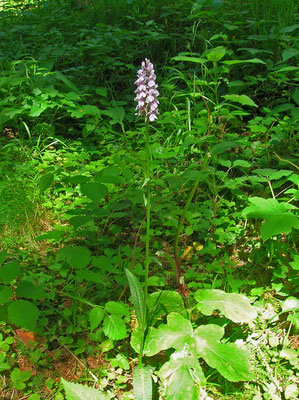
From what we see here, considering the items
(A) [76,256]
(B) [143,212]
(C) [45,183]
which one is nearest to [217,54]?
(B) [143,212]

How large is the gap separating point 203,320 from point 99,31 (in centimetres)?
351

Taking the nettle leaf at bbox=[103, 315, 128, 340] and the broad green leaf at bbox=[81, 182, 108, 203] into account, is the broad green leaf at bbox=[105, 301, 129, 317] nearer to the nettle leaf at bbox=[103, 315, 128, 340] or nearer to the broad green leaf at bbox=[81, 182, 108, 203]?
the nettle leaf at bbox=[103, 315, 128, 340]

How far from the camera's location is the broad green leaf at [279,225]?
59.3 inches

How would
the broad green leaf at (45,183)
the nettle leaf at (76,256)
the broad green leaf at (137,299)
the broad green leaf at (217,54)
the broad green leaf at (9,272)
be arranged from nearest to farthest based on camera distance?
the broad green leaf at (137,299), the broad green leaf at (9,272), the nettle leaf at (76,256), the broad green leaf at (45,183), the broad green leaf at (217,54)

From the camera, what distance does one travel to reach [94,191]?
191 centimetres

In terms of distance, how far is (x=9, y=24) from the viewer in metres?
5.47

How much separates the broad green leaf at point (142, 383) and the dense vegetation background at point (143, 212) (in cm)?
8

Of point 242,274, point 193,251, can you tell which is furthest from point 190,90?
point 242,274

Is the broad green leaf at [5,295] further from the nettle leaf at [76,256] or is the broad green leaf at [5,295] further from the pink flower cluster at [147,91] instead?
the pink flower cluster at [147,91]

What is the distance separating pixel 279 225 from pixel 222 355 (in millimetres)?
577

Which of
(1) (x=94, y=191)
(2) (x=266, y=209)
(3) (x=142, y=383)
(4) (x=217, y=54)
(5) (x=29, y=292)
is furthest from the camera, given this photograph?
(4) (x=217, y=54)

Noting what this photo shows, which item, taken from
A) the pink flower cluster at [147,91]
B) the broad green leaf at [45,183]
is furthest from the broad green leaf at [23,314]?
the pink flower cluster at [147,91]

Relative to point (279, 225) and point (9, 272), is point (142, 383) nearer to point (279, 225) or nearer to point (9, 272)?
point (9, 272)

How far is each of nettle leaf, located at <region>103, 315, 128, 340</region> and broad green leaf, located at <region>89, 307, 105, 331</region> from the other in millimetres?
24
